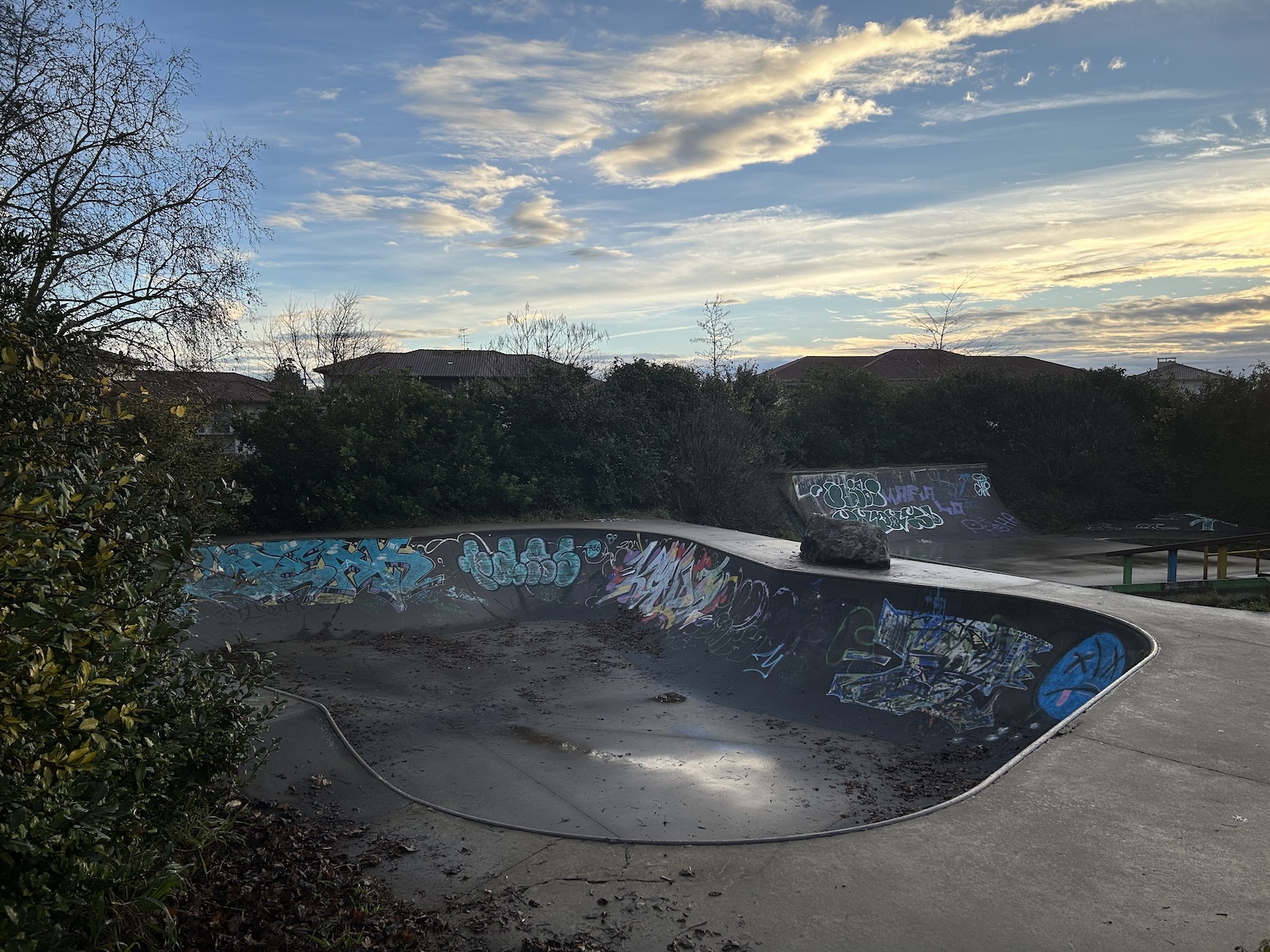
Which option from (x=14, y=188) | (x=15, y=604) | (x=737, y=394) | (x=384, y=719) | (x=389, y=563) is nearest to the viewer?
(x=15, y=604)

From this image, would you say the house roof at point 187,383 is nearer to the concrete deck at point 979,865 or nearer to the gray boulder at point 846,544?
the concrete deck at point 979,865

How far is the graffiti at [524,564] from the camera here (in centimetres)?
1430

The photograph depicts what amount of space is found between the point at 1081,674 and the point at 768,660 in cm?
344

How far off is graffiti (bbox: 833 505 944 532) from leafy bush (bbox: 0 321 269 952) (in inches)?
750

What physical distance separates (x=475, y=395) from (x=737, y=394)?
8.37 metres

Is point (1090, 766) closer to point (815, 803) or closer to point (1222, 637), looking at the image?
point (815, 803)

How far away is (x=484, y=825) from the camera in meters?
5.01

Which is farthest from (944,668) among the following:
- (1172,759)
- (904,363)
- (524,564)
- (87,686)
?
(904,363)

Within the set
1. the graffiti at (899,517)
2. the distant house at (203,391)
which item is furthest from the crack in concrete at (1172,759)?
the graffiti at (899,517)

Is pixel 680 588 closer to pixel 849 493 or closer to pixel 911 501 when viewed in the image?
pixel 849 493

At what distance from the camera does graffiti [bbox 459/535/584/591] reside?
46.9 feet

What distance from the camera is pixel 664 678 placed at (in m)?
9.93

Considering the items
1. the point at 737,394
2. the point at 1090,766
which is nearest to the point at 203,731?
the point at 1090,766

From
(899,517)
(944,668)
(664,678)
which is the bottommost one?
(664,678)
